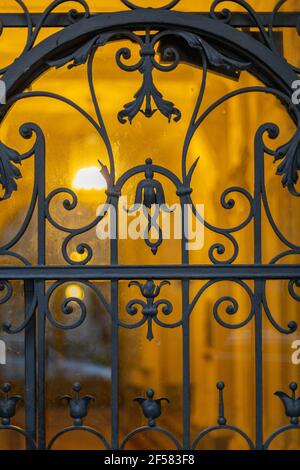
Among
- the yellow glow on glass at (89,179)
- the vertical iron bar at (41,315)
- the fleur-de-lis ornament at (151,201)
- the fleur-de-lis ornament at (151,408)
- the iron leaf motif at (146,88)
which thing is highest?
the iron leaf motif at (146,88)

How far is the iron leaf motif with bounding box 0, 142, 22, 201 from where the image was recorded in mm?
2451

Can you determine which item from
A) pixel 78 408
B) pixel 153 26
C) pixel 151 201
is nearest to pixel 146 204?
pixel 151 201

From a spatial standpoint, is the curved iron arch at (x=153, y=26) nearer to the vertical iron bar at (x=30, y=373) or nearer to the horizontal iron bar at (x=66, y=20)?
the horizontal iron bar at (x=66, y=20)

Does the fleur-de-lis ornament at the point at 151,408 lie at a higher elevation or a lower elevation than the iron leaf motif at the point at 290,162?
lower

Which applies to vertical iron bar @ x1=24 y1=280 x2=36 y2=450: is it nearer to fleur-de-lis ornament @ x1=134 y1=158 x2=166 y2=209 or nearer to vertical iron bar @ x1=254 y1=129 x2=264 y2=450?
fleur-de-lis ornament @ x1=134 y1=158 x2=166 y2=209

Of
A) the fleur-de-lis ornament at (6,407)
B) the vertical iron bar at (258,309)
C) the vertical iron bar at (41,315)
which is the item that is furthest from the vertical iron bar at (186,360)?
the fleur-de-lis ornament at (6,407)

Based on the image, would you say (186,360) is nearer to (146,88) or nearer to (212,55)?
(146,88)

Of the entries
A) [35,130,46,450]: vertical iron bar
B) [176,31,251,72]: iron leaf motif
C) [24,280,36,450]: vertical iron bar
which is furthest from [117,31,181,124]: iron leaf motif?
[24,280,36,450]: vertical iron bar

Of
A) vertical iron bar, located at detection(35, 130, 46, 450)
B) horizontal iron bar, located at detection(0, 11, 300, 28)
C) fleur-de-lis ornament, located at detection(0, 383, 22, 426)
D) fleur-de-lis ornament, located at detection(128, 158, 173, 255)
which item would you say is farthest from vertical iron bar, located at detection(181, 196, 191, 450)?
horizontal iron bar, located at detection(0, 11, 300, 28)

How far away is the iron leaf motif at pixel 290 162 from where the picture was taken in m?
2.46

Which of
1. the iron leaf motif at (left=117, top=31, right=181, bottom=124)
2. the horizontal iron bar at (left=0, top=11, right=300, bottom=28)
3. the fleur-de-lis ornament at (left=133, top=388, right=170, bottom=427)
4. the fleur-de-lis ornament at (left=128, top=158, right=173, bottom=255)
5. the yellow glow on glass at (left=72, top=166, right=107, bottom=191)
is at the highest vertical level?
the horizontal iron bar at (left=0, top=11, right=300, bottom=28)

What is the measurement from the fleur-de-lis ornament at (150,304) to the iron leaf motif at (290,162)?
54 cm

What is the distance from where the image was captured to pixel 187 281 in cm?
245

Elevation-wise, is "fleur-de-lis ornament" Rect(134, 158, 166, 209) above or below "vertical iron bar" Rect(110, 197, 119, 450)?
above
